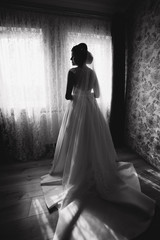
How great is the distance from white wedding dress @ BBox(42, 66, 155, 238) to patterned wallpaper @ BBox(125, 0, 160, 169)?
790 mm

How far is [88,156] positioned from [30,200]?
0.78 metres

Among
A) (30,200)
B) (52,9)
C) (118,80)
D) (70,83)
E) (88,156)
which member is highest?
(52,9)

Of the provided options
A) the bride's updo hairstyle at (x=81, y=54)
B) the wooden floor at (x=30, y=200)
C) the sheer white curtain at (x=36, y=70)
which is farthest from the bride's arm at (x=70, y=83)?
the wooden floor at (x=30, y=200)

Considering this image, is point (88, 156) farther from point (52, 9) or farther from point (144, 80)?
point (52, 9)

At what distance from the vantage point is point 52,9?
229cm

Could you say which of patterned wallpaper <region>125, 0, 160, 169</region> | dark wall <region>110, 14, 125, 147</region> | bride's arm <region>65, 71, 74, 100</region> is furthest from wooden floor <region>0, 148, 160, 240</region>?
bride's arm <region>65, 71, 74, 100</region>

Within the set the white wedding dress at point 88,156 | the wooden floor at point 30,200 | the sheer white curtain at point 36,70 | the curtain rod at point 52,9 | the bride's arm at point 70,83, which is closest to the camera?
the wooden floor at point 30,200

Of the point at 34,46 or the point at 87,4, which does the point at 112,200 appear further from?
the point at 87,4

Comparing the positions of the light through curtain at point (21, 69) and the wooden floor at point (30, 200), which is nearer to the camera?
the wooden floor at point (30, 200)

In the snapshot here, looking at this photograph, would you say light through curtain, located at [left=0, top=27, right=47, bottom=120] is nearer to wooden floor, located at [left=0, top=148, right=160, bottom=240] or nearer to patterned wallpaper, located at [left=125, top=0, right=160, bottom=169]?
wooden floor, located at [left=0, top=148, right=160, bottom=240]

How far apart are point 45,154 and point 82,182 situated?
118 cm

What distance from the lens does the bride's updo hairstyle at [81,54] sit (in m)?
1.69

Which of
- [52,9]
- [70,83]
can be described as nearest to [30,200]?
[70,83]

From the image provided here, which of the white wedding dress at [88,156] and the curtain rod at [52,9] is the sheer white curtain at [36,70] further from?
the white wedding dress at [88,156]
